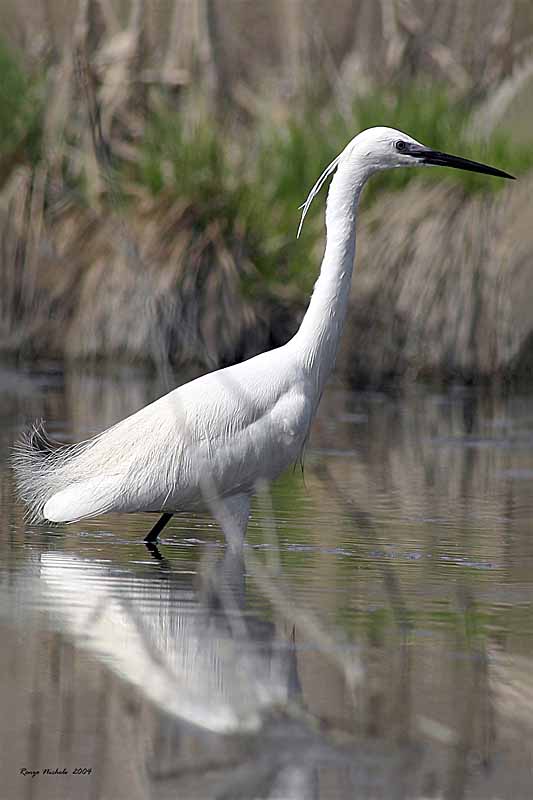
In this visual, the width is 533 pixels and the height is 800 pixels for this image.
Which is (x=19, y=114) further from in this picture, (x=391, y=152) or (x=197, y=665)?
(x=197, y=665)

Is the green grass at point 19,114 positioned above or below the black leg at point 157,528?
above

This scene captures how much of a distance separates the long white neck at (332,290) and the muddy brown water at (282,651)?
2.41ft

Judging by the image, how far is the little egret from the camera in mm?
6984

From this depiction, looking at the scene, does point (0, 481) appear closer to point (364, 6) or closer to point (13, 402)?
point (13, 402)

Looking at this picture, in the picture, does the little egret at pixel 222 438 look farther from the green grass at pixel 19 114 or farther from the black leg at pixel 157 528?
the green grass at pixel 19 114

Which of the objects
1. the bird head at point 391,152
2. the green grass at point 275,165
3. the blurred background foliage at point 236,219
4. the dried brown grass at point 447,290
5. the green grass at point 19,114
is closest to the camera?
the bird head at point 391,152

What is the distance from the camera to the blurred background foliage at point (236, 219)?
1444 centimetres

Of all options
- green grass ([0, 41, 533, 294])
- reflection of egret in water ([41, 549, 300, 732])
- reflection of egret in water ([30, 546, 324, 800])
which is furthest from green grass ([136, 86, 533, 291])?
reflection of egret in water ([41, 549, 300, 732])

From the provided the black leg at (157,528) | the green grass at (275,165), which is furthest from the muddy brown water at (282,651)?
the green grass at (275,165)

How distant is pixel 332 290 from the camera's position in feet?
23.9

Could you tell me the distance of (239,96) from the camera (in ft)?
59.3

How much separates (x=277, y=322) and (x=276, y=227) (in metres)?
0.85

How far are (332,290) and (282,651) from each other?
2347mm

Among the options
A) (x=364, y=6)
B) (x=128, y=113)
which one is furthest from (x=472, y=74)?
(x=128, y=113)
